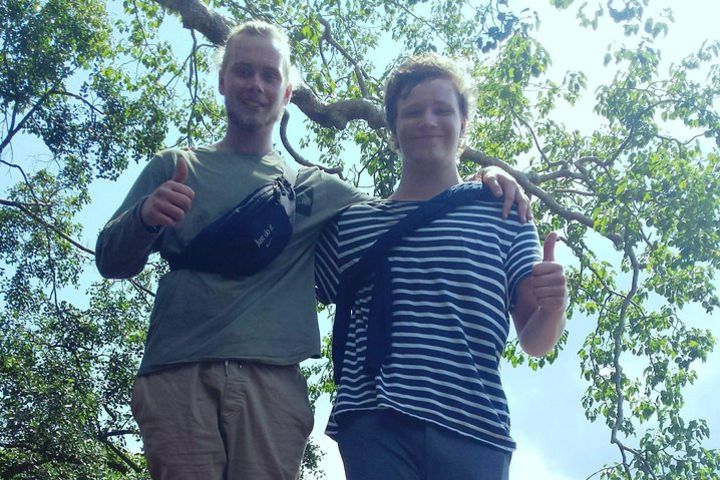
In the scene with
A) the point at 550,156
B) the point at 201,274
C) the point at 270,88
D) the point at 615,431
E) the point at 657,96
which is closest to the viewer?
the point at 201,274

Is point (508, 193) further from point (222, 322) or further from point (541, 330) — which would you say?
point (222, 322)

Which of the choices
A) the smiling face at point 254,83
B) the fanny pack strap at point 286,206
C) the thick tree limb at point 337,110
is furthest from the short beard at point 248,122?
the thick tree limb at point 337,110

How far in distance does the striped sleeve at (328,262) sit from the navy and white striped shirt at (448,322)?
0.24 feet

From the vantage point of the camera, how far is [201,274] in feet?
7.78

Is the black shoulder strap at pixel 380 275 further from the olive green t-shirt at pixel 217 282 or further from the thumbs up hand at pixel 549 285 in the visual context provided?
the thumbs up hand at pixel 549 285

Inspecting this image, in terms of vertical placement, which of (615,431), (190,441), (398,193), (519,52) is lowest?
(190,441)

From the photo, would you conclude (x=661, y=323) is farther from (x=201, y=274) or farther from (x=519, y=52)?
(x=201, y=274)

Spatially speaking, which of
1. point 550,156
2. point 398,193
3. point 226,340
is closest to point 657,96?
point 550,156

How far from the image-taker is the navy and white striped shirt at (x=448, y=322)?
2.18m

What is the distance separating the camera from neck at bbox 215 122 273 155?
2.58 m

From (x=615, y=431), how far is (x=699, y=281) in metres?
1.82

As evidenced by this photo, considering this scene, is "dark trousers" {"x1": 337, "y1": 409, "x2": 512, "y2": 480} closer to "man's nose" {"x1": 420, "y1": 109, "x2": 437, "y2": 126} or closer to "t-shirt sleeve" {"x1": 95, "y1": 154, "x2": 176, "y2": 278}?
"t-shirt sleeve" {"x1": 95, "y1": 154, "x2": 176, "y2": 278}

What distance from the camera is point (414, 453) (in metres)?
2.16

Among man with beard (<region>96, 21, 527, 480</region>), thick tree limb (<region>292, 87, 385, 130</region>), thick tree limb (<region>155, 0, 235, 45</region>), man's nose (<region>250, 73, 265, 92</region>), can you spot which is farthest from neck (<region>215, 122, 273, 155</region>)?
thick tree limb (<region>292, 87, 385, 130</region>)
